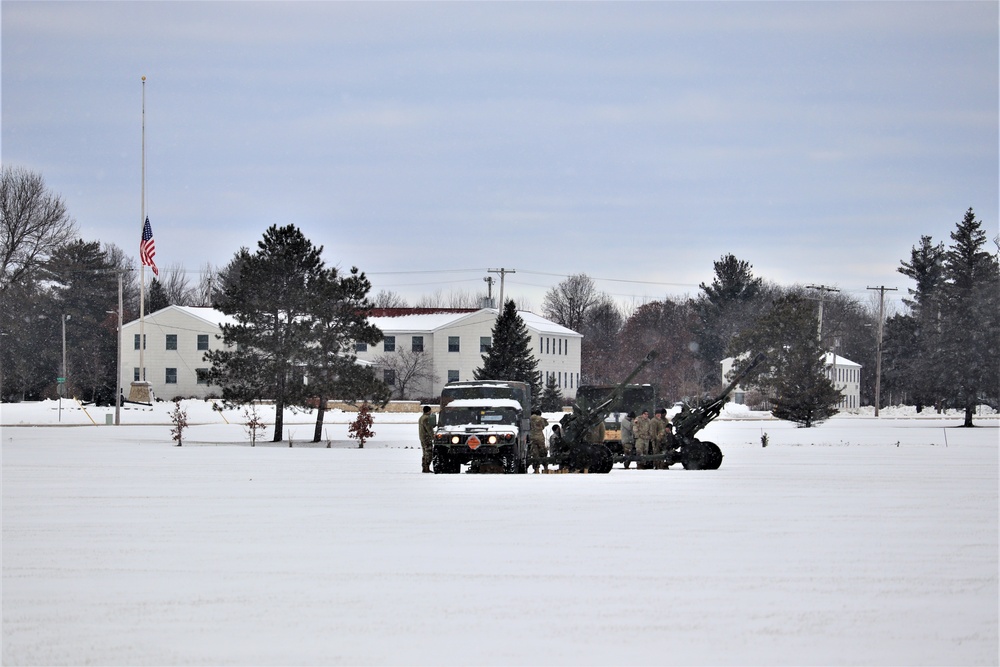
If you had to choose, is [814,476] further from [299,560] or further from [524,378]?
[524,378]

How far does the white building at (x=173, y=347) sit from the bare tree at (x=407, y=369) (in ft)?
38.4

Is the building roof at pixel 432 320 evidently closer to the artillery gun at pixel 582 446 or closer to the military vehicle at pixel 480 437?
the artillery gun at pixel 582 446

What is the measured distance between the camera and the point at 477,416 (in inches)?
1168

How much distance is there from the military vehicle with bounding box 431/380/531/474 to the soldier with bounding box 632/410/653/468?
2908 millimetres

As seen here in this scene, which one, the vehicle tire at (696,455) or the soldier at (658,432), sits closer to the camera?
the vehicle tire at (696,455)

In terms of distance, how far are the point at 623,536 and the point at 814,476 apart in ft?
43.4

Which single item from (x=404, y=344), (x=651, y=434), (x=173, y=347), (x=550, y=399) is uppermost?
(x=404, y=344)

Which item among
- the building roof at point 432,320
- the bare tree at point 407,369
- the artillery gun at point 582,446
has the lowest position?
the artillery gun at point 582,446

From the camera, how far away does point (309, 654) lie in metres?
9.79

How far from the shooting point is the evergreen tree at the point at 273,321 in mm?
47000

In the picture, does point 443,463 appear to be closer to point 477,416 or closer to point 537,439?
point 477,416

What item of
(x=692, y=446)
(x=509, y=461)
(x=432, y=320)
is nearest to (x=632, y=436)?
(x=692, y=446)

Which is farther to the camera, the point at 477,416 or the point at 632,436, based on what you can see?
the point at 632,436

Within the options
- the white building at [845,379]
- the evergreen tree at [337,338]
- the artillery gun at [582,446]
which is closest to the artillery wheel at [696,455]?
the artillery gun at [582,446]
